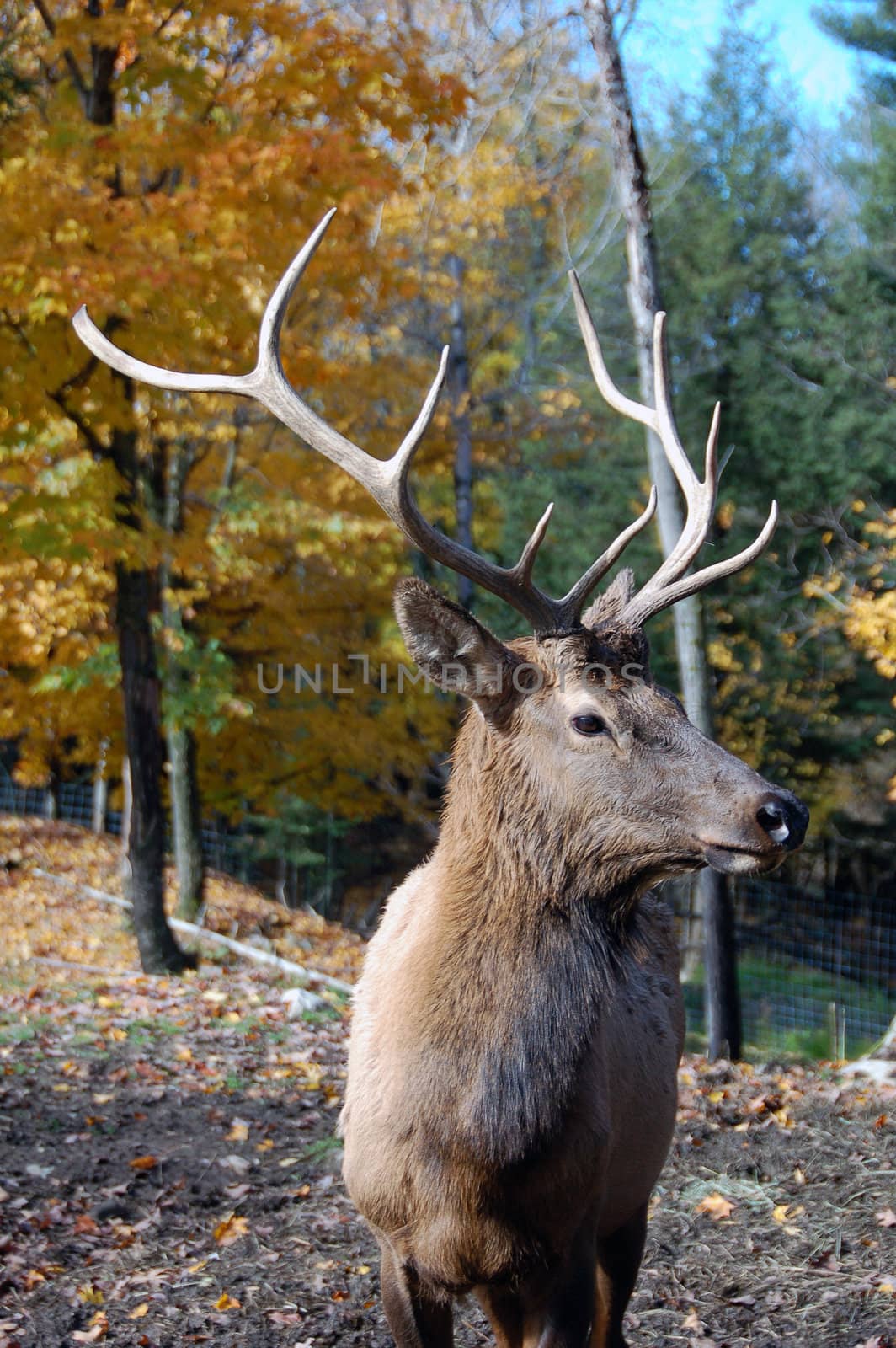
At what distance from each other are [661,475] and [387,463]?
198 inches

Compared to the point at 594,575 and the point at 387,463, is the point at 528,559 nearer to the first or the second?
the point at 594,575

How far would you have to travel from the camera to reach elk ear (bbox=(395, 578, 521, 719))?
2990 mm

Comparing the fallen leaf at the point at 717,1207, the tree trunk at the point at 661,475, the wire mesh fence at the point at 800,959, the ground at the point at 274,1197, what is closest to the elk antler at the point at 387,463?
the ground at the point at 274,1197

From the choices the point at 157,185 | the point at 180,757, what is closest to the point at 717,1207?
the point at 157,185

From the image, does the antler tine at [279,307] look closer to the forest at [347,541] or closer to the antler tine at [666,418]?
the antler tine at [666,418]

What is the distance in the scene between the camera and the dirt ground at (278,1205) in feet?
13.7

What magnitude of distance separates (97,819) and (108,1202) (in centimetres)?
1250

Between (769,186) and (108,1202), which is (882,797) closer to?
(769,186)

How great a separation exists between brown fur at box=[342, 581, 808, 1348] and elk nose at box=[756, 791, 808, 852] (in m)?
0.02

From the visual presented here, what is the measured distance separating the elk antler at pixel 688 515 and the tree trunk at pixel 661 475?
12.2ft

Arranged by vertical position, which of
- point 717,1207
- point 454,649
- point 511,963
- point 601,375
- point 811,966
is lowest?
point 811,966

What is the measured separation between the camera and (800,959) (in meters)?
15.0

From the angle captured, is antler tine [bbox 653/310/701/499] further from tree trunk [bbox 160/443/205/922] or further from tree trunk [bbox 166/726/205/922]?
tree trunk [bbox 166/726/205/922]

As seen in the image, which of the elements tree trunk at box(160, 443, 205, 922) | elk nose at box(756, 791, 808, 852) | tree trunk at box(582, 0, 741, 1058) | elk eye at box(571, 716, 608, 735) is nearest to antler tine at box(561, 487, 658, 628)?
elk eye at box(571, 716, 608, 735)
